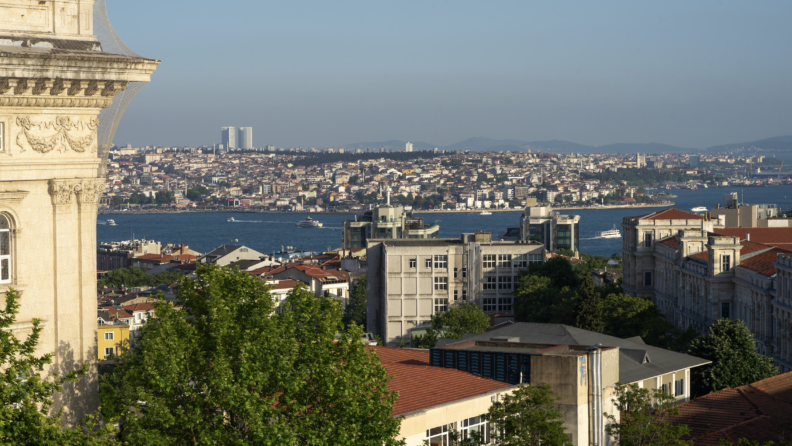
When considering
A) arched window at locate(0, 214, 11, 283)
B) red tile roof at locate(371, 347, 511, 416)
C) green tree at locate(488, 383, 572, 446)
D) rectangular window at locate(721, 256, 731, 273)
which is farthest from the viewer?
rectangular window at locate(721, 256, 731, 273)

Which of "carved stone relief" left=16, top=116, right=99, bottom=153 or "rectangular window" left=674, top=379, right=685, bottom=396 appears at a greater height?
"carved stone relief" left=16, top=116, right=99, bottom=153

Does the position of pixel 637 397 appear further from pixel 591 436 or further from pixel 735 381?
pixel 735 381

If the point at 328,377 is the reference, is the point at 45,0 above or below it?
above

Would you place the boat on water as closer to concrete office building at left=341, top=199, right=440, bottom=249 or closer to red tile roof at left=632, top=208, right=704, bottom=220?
concrete office building at left=341, top=199, right=440, bottom=249

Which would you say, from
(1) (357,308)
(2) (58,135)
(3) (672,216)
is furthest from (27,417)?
(3) (672,216)

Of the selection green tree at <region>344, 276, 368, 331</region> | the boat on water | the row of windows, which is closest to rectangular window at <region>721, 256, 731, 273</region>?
the row of windows

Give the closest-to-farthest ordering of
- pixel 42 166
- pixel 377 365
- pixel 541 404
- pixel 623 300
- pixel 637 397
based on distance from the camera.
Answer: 1. pixel 42 166
2. pixel 377 365
3. pixel 541 404
4. pixel 637 397
5. pixel 623 300

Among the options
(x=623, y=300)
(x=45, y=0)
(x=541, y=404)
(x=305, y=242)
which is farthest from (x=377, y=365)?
(x=305, y=242)

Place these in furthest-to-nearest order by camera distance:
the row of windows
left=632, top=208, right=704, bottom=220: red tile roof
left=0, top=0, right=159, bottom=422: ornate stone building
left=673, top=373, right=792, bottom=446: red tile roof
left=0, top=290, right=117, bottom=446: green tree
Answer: left=632, top=208, right=704, bottom=220: red tile roof, the row of windows, left=673, top=373, right=792, bottom=446: red tile roof, left=0, top=0, right=159, bottom=422: ornate stone building, left=0, top=290, right=117, bottom=446: green tree
